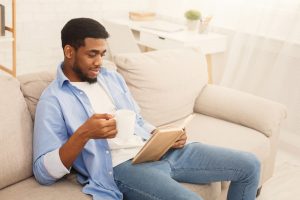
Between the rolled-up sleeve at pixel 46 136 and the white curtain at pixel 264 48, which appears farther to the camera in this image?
the white curtain at pixel 264 48

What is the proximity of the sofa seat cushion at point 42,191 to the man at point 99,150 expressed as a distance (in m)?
0.03

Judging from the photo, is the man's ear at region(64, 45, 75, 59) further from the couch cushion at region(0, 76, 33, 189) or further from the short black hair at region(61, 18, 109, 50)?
the couch cushion at region(0, 76, 33, 189)

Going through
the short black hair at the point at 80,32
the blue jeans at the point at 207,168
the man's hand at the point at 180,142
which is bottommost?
the blue jeans at the point at 207,168

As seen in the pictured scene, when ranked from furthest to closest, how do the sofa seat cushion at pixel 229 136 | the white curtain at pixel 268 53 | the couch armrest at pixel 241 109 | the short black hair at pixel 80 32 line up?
1. the white curtain at pixel 268 53
2. the couch armrest at pixel 241 109
3. the sofa seat cushion at pixel 229 136
4. the short black hair at pixel 80 32

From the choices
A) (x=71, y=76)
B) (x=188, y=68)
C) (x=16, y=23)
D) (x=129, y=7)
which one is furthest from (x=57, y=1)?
(x=71, y=76)

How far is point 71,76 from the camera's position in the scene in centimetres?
165

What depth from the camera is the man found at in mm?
1388

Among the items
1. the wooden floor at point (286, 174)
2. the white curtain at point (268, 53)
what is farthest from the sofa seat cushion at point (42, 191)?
the white curtain at point (268, 53)

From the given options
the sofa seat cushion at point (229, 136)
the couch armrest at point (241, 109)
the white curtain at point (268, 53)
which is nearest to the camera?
the sofa seat cushion at point (229, 136)

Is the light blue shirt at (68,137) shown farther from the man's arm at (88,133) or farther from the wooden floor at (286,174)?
the wooden floor at (286,174)

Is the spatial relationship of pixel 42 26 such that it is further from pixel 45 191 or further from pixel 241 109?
pixel 45 191

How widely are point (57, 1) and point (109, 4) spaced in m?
0.55

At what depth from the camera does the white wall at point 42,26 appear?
3382mm

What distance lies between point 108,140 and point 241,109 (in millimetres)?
976
